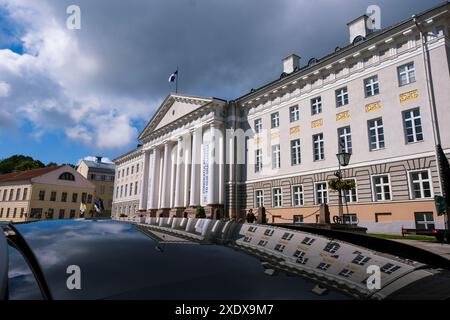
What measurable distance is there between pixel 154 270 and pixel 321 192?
89.3ft

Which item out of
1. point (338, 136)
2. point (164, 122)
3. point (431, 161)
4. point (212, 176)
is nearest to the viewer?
point (431, 161)

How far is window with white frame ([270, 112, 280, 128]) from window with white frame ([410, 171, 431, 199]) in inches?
551

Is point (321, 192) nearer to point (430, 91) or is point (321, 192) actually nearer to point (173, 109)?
point (430, 91)

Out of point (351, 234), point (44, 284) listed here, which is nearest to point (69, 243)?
point (44, 284)

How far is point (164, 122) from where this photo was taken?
46.8 m

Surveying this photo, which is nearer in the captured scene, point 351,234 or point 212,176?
point 351,234

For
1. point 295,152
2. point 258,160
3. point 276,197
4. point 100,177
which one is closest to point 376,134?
point 295,152

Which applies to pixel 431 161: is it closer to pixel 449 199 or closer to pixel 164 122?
pixel 449 199

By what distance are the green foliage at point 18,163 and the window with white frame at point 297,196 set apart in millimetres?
82436

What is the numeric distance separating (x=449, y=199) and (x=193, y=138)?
27.2 meters

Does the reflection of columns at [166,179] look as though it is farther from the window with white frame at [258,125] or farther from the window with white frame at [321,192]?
the window with white frame at [321,192]

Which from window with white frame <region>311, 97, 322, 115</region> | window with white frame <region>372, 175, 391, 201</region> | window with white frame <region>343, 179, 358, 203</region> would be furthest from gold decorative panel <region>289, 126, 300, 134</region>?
window with white frame <region>372, 175, 391, 201</region>

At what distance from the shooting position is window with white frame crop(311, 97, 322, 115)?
28.5m

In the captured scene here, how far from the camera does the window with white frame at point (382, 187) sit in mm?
22812
